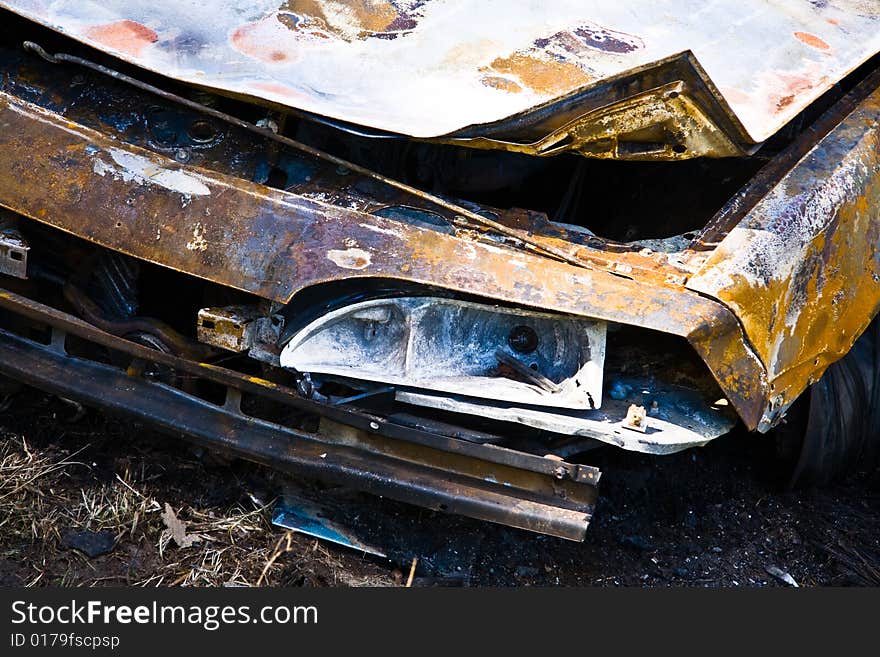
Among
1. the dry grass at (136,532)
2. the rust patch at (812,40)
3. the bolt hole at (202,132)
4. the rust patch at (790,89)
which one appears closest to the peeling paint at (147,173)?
the bolt hole at (202,132)

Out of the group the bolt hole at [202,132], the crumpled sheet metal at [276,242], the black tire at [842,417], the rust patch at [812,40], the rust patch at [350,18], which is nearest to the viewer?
the crumpled sheet metal at [276,242]

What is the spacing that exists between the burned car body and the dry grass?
0.90ft

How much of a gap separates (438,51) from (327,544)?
136 centimetres

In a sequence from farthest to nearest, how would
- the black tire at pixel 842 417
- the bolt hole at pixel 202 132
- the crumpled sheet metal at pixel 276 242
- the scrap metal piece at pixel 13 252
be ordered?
1. the black tire at pixel 842 417
2. the bolt hole at pixel 202 132
3. the scrap metal piece at pixel 13 252
4. the crumpled sheet metal at pixel 276 242

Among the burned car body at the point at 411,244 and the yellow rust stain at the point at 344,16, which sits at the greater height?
the yellow rust stain at the point at 344,16

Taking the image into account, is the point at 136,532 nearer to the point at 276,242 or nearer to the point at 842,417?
the point at 276,242

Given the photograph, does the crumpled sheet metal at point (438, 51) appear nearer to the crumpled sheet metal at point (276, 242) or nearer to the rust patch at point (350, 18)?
the rust patch at point (350, 18)

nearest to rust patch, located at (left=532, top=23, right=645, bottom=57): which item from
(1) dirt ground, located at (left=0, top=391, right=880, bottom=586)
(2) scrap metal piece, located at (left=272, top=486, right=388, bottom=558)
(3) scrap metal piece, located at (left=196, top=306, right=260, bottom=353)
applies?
(3) scrap metal piece, located at (left=196, top=306, right=260, bottom=353)

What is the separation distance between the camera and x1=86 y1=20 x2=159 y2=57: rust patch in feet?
9.18

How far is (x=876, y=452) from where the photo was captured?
3.57 m

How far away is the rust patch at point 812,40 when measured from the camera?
324 cm

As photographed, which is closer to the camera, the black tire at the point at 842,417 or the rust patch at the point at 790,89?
the rust patch at the point at 790,89

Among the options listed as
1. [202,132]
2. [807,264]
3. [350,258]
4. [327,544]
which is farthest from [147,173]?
[807,264]

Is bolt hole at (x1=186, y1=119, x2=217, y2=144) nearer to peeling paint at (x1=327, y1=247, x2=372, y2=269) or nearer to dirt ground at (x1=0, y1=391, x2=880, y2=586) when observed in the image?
peeling paint at (x1=327, y1=247, x2=372, y2=269)
